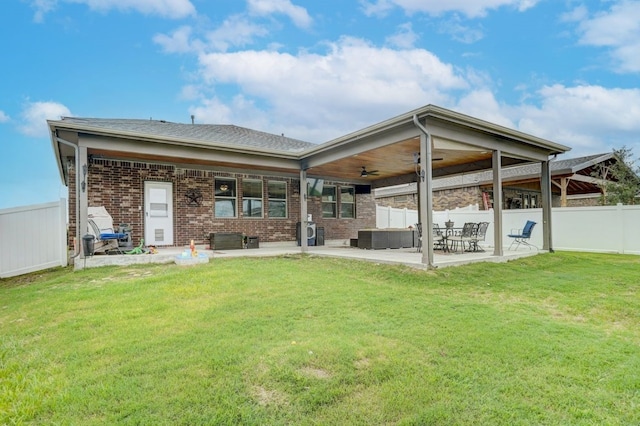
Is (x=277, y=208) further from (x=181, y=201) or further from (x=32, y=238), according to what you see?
(x=32, y=238)

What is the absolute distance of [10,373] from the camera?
9.50 ft

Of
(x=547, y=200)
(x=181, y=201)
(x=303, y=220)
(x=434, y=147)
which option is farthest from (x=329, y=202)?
(x=547, y=200)

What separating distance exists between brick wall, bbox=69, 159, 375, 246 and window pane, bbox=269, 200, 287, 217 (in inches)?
6.4

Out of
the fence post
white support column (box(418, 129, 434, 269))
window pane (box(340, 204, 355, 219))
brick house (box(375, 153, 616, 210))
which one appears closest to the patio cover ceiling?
white support column (box(418, 129, 434, 269))

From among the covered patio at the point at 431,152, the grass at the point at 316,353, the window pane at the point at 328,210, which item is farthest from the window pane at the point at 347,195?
the grass at the point at 316,353

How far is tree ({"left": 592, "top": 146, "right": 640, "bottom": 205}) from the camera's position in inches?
565

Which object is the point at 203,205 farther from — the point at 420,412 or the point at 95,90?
the point at 420,412

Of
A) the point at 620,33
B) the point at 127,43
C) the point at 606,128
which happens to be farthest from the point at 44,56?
the point at 606,128

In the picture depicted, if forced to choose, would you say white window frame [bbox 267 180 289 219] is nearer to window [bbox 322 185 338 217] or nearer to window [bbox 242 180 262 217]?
window [bbox 242 180 262 217]

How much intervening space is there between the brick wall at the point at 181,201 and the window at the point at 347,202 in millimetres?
1395

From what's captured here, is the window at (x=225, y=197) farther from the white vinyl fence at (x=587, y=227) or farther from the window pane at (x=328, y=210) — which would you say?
the white vinyl fence at (x=587, y=227)

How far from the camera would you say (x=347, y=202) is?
15.1 meters

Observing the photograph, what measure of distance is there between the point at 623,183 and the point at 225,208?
16360 mm

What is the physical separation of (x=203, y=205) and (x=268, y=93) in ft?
30.5
